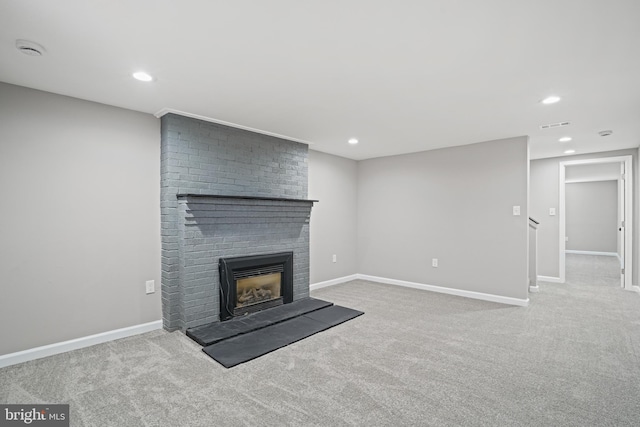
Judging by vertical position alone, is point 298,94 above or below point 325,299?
above

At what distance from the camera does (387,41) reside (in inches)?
76.9

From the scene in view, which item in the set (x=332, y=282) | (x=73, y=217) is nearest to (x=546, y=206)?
(x=332, y=282)

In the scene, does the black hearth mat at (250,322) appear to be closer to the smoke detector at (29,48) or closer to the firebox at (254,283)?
the firebox at (254,283)

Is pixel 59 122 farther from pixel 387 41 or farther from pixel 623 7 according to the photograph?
pixel 623 7

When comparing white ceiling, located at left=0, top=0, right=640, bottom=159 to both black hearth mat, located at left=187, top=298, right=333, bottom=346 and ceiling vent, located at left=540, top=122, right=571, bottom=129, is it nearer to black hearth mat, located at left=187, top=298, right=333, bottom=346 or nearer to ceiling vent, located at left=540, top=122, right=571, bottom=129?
ceiling vent, located at left=540, top=122, right=571, bottom=129

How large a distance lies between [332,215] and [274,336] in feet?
8.94

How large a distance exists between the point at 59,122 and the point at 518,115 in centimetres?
448

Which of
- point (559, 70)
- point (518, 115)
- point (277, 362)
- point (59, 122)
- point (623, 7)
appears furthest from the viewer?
point (518, 115)

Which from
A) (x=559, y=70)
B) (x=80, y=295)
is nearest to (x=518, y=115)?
(x=559, y=70)

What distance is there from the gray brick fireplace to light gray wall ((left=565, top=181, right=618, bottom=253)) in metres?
9.57

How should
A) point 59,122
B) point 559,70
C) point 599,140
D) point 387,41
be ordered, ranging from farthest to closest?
1. point 599,140
2. point 59,122
3. point 559,70
4. point 387,41

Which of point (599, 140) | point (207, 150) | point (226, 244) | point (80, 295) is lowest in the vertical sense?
point (80, 295)

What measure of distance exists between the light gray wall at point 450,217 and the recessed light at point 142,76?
13.4 feet

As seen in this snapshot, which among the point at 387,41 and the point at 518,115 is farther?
the point at 518,115
